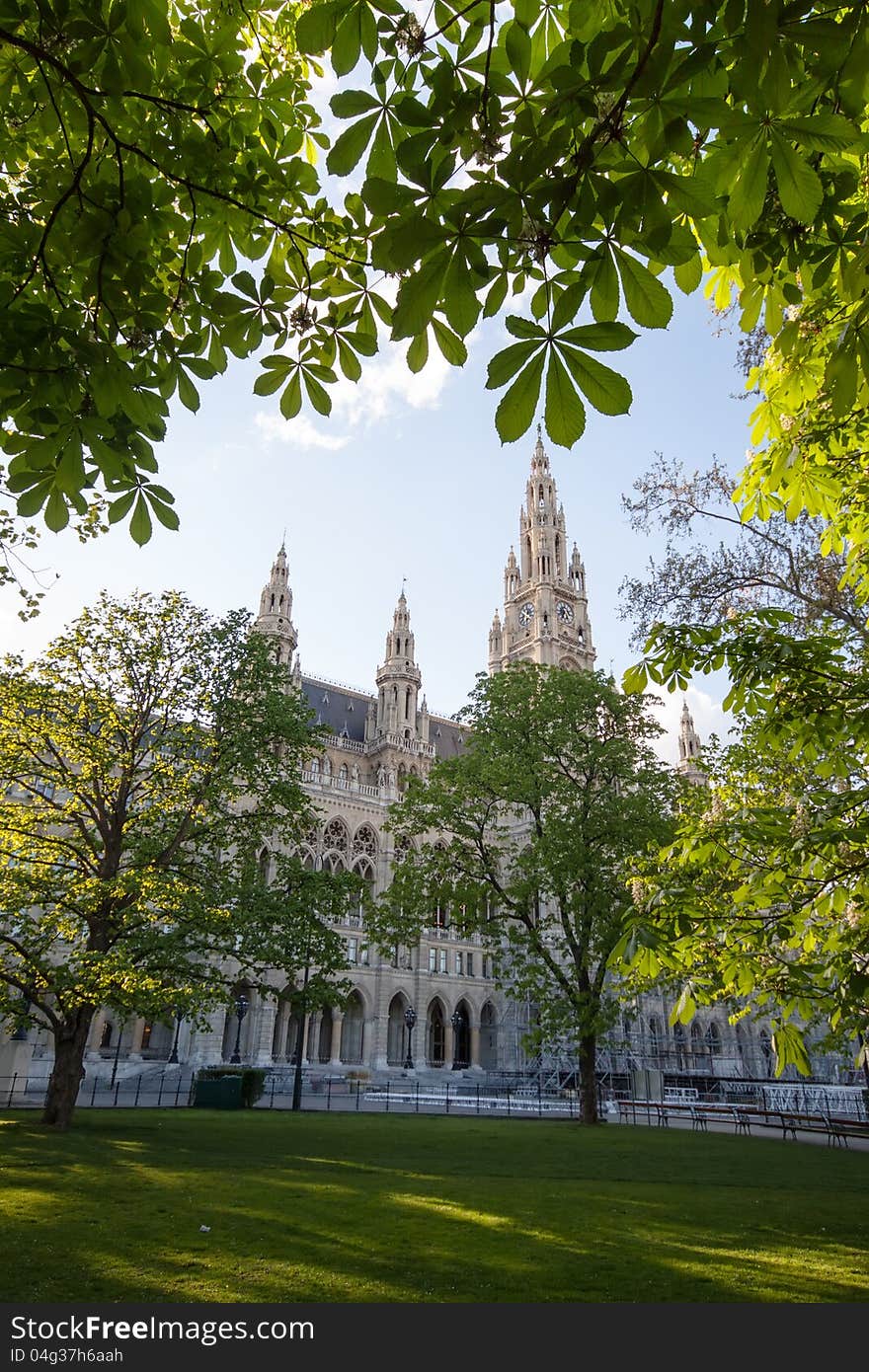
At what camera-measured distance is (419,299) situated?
219 cm

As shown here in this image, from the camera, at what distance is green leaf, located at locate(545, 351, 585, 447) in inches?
87.5

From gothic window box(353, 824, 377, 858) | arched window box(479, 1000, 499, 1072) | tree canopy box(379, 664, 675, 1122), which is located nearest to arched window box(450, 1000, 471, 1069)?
arched window box(479, 1000, 499, 1072)

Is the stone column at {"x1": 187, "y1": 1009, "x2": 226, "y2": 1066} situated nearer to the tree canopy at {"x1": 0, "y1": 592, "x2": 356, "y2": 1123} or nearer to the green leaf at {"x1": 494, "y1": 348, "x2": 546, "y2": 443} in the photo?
the tree canopy at {"x1": 0, "y1": 592, "x2": 356, "y2": 1123}

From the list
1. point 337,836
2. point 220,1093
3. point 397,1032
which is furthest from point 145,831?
point 397,1032

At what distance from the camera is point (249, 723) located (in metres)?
20.7

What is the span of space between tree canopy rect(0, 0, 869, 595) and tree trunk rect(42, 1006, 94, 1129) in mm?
16398

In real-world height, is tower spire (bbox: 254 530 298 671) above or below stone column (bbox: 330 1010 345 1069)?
above

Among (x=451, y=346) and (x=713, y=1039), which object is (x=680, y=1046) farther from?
(x=451, y=346)

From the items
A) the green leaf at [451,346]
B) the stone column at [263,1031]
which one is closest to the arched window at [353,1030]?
the stone column at [263,1031]

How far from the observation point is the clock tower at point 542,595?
68688 millimetres

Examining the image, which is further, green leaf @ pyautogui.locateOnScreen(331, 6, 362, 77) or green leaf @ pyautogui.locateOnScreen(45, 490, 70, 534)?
green leaf @ pyautogui.locateOnScreen(45, 490, 70, 534)

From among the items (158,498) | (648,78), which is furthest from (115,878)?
(648,78)

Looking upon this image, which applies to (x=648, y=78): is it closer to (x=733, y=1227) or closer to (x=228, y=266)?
(x=228, y=266)

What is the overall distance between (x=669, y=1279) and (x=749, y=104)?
818 centimetres
